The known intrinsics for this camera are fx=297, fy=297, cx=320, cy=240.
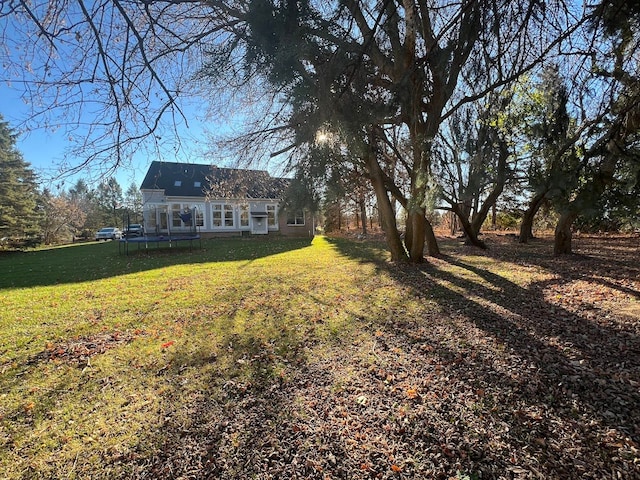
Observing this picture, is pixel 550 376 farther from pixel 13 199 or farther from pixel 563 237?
pixel 13 199

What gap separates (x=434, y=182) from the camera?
6.13 meters

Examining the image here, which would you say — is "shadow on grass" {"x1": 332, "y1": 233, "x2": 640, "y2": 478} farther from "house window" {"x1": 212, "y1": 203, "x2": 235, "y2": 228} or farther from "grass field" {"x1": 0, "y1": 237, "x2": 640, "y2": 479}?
"house window" {"x1": 212, "y1": 203, "x2": 235, "y2": 228}

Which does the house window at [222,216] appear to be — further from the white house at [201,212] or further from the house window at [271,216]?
the house window at [271,216]

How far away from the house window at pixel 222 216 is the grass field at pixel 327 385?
16850mm

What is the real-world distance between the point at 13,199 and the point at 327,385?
2467cm

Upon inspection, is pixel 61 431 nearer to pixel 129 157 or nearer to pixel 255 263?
pixel 129 157

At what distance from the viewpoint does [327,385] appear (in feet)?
9.05

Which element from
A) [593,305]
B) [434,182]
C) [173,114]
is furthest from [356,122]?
[593,305]

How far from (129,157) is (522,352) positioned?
4.68 m

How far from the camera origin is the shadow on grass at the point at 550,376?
6.04ft

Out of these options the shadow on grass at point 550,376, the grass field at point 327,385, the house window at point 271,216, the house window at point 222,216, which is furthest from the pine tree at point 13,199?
the shadow on grass at point 550,376

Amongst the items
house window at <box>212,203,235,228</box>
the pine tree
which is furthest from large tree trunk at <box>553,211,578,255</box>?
the pine tree

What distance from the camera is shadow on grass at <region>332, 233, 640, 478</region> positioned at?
72.5 inches

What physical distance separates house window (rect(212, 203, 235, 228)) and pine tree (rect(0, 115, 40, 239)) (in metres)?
10.3
